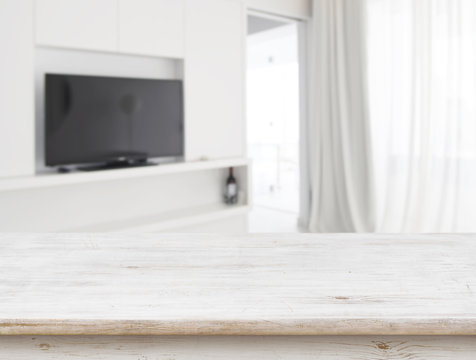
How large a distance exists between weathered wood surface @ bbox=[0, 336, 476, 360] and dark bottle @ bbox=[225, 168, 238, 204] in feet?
10.6

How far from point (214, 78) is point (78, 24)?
3.69 ft

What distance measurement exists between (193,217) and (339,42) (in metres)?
2.05

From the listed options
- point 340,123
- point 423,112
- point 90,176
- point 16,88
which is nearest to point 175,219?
point 90,176

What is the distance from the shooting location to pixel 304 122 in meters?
4.35

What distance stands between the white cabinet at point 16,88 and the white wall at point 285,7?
1.87 m

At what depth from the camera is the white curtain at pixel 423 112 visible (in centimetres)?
Result: 309

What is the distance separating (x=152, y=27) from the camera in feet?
9.87

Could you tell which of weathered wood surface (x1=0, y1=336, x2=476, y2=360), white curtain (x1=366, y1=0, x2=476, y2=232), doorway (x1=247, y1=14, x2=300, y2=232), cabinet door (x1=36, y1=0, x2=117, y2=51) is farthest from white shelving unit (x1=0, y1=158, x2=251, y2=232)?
weathered wood surface (x1=0, y1=336, x2=476, y2=360)

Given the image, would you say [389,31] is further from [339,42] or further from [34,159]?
[34,159]

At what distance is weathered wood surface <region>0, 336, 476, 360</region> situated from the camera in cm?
39

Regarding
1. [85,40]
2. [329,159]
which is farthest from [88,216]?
[329,159]

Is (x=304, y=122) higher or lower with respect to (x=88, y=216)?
higher

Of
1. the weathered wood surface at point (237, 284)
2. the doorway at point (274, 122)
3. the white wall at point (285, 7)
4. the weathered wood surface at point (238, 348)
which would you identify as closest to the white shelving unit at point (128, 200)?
the white wall at point (285, 7)

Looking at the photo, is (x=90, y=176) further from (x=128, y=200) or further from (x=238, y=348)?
(x=238, y=348)
